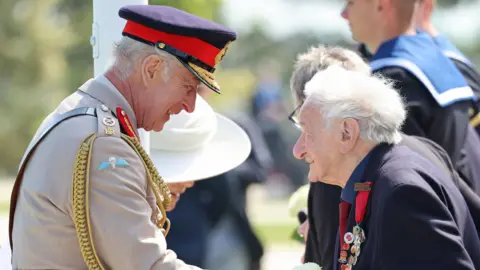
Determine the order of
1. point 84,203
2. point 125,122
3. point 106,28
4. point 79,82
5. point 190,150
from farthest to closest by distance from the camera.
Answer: point 79,82 < point 190,150 < point 106,28 < point 125,122 < point 84,203

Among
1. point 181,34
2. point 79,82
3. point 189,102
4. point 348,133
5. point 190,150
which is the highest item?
point 181,34

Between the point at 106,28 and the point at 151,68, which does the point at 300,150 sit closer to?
the point at 151,68

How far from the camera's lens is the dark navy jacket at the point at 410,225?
10.6ft

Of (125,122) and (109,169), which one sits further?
(125,122)

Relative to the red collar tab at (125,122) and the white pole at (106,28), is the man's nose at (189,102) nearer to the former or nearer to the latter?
the red collar tab at (125,122)

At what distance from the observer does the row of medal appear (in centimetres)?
340

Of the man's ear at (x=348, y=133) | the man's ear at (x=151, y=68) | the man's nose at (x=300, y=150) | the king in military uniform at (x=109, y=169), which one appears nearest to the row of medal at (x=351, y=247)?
the man's ear at (x=348, y=133)

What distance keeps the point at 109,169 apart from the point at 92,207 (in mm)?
131

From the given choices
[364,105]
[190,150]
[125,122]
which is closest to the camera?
[125,122]

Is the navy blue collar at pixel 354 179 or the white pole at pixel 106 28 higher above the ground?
the white pole at pixel 106 28

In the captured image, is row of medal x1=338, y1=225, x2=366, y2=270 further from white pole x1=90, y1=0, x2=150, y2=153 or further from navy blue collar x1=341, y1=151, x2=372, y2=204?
white pole x1=90, y1=0, x2=150, y2=153

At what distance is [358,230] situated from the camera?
3.41 m

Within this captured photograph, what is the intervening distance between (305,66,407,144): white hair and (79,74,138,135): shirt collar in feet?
2.51

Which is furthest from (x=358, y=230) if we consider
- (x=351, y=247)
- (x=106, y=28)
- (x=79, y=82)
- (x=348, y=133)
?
(x=79, y=82)
